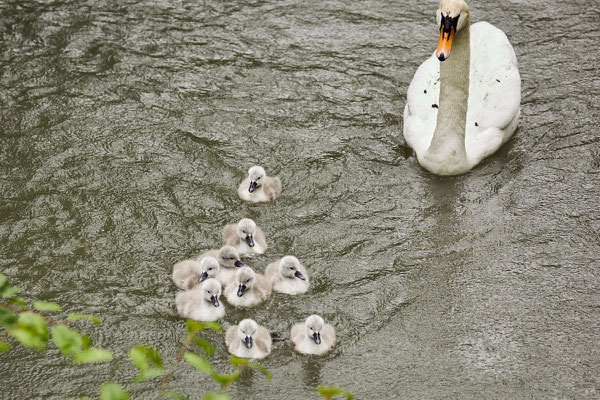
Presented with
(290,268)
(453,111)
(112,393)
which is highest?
(112,393)

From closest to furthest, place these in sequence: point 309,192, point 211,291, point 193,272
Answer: point 211,291 < point 193,272 < point 309,192

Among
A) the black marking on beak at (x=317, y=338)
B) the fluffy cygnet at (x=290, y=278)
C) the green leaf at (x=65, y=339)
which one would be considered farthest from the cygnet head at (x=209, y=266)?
the green leaf at (x=65, y=339)

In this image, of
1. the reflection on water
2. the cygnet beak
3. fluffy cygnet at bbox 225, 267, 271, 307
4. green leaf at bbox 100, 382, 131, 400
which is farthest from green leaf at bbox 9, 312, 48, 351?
the cygnet beak

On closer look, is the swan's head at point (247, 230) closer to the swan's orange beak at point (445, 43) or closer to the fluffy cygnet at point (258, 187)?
the fluffy cygnet at point (258, 187)

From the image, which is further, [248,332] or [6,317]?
[248,332]

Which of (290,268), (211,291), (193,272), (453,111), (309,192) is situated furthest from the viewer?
(453,111)

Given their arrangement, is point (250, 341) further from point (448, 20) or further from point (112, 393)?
point (448, 20)

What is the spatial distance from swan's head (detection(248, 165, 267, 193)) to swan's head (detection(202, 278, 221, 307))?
4.56 feet

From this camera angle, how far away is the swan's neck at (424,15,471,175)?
8.39 m

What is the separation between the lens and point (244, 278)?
22.4 feet

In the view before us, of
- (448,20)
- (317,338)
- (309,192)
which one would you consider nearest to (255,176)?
(309,192)

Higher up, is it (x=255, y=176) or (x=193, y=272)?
(x=255, y=176)

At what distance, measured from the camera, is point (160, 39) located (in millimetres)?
→ 10648

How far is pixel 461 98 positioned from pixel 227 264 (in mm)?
3003
